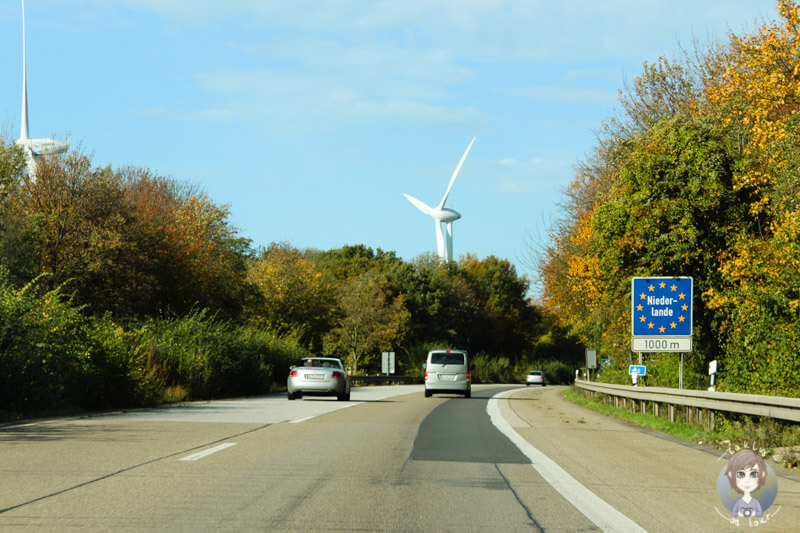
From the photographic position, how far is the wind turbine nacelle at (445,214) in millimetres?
117625

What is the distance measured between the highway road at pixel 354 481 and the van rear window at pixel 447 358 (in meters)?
18.7

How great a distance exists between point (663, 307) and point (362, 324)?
53625 mm

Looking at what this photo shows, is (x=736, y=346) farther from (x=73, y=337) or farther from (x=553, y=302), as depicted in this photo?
(x=553, y=302)

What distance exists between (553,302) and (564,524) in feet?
116

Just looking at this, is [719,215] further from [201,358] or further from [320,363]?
[201,358]

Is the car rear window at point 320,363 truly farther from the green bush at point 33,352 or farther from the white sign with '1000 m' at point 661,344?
the white sign with '1000 m' at point 661,344

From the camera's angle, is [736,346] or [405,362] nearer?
[736,346]

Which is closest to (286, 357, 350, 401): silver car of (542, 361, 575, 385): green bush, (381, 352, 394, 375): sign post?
(381, 352, 394, 375): sign post

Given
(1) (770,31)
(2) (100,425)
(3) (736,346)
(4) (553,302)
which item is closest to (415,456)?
(2) (100,425)

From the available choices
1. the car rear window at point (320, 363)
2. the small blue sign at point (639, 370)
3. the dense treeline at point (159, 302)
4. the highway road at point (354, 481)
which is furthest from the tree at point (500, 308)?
the highway road at point (354, 481)

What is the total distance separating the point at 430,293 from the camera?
86562 mm

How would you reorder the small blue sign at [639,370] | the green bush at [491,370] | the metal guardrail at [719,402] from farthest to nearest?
A: the green bush at [491,370], the small blue sign at [639,370], the metal guardrail at [719,402]

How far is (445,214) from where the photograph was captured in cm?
11781

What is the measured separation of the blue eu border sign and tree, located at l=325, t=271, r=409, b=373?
51735 millimetres
